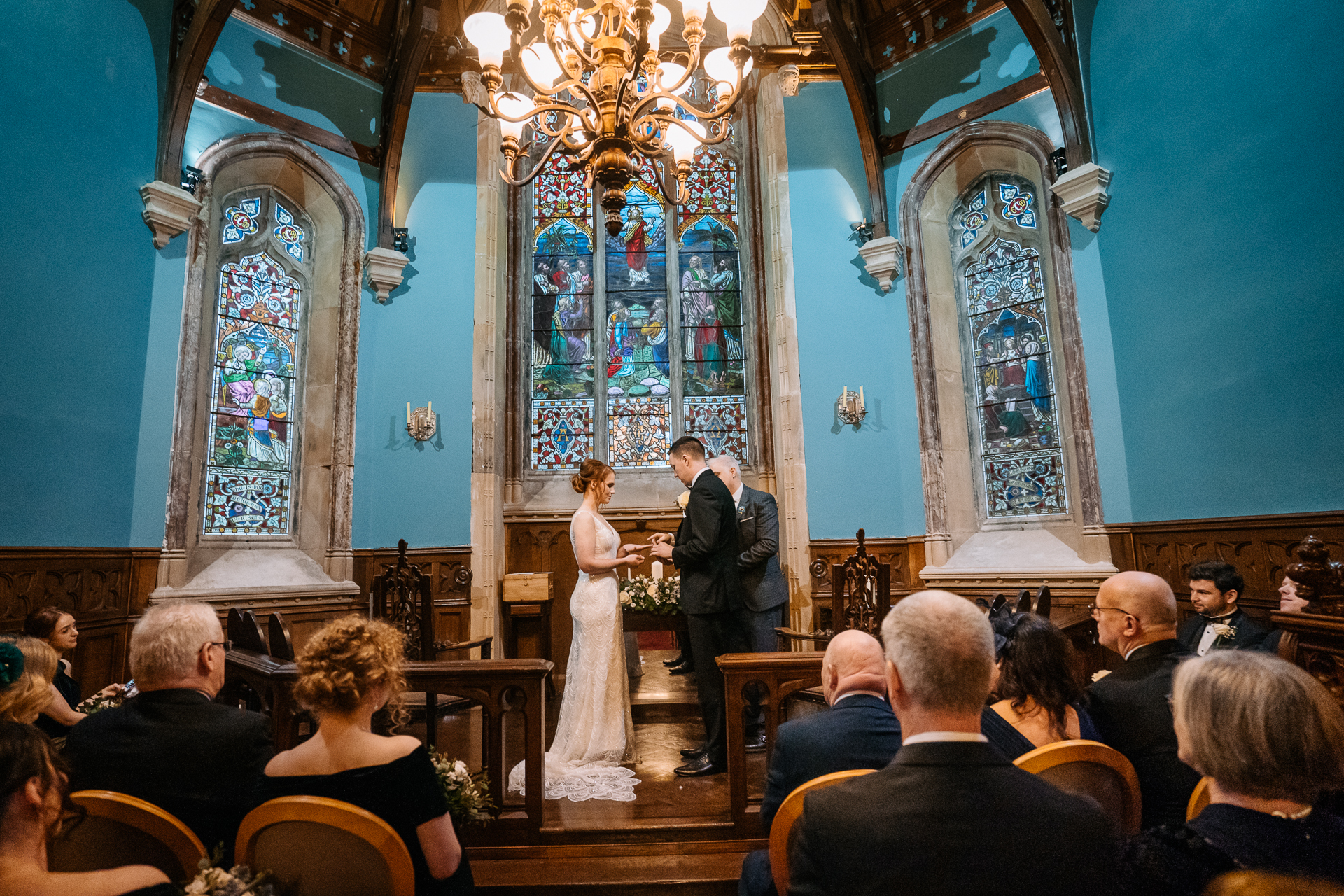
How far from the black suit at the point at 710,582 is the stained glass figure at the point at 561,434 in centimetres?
350

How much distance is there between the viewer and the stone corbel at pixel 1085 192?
5.53 metres

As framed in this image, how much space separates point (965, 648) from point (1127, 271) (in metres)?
5.20

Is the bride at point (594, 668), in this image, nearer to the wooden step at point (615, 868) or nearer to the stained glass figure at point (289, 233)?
the wooden step at point (615, 868)

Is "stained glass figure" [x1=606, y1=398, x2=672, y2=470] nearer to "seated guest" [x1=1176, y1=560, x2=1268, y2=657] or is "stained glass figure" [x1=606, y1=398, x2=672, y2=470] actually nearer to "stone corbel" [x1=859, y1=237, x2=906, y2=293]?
"stone corbel" [x1=859, y1=237, x2=906, y2=293]

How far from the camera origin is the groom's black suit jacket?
3.84 m

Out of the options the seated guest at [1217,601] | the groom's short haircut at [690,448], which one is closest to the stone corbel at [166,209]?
the groom's short haircut at [690,448]

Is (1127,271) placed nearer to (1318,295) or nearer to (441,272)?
(1318,295)

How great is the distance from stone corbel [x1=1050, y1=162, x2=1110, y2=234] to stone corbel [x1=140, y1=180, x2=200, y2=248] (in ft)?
20.6

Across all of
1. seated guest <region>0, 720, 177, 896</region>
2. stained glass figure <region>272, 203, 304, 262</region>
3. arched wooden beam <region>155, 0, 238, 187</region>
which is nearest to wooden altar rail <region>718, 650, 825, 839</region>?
seated guest <region>0, 720, 177, 896</region>

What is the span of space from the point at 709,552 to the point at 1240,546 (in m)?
3.14

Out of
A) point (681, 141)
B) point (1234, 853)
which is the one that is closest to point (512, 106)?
point (681, 141)

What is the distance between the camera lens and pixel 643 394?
741 centimetres

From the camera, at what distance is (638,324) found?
753cm

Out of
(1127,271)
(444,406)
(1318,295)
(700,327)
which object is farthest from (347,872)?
(700,327)
